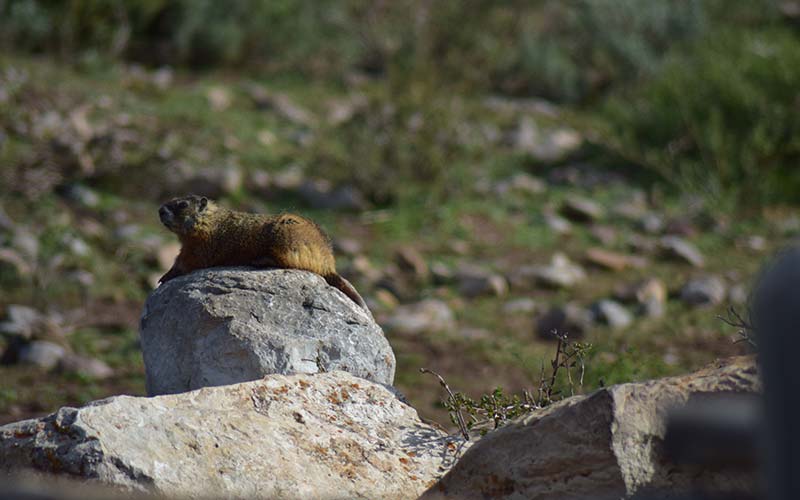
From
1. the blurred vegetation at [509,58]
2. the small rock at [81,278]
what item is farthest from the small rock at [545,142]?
the small rock at [81,278]

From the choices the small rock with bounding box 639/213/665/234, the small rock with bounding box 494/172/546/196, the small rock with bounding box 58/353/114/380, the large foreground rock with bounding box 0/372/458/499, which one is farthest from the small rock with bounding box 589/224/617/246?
the large foreground rock with bounding box 0/372/458/499

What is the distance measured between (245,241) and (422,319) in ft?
10.7

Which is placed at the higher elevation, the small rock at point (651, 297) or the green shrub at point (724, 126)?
the green shrub at point (724, 126)

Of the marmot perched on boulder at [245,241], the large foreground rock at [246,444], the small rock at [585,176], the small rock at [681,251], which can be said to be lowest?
the large foreground rock at [246,444]

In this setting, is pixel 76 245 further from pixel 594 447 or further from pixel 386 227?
pixel 594 447

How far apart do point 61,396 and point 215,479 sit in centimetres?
336

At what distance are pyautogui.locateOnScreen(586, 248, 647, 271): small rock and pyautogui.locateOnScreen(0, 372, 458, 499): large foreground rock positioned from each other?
5594 mm

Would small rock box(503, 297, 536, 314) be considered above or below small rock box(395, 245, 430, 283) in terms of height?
below

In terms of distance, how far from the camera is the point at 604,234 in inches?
400

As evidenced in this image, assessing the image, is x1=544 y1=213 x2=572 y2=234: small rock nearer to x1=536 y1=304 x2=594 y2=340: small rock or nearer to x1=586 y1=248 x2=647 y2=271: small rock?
x1=586 y1=248 x2=647 y2=271: small rock

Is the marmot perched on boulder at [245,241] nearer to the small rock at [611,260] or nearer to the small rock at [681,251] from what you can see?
the small rock at [611,260]

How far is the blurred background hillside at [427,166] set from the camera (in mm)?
7871

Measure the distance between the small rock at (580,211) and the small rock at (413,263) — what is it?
207cm

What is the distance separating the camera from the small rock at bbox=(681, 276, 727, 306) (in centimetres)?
862
